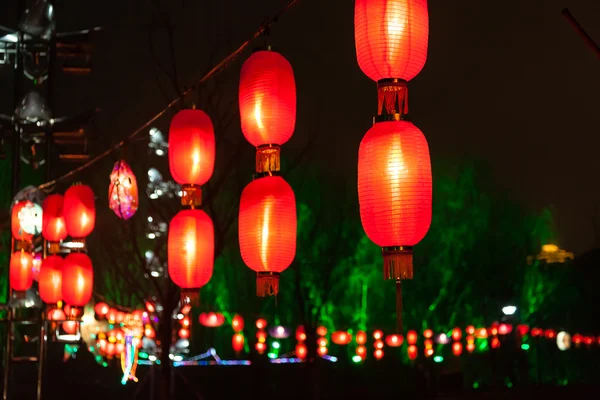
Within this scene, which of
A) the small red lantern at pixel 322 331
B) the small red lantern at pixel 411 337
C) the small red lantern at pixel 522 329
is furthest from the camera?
the small red lantern at pixel 522 329

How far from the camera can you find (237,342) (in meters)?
22.2

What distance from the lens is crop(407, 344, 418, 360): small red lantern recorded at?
906 inches

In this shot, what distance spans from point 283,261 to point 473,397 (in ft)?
52.7

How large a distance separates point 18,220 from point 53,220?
1.03 meters

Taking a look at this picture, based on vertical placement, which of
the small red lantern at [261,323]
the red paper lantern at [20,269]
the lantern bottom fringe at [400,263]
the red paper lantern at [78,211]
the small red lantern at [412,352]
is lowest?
the small red lantern at [412,352]

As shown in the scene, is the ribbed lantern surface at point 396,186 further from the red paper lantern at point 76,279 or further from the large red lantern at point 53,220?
the large red lantern at point 53,220

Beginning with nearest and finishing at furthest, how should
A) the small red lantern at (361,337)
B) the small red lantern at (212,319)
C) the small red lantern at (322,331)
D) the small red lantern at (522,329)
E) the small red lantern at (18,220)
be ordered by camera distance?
the small red lantern at (18,220) → the small red lantern at (212,319) → the small red lantern at (322,331) → the small red lantern at (361,337) → the small red lantern at (522,329)

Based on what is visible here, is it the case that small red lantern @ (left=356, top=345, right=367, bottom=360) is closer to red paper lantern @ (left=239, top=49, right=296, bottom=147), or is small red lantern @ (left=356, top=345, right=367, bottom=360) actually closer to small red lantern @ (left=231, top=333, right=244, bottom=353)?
small red lantern @ (left=231, top=333, right=244, bottom=353)

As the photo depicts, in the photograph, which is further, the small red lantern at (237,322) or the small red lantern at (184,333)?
the small red lantern at (184,333)

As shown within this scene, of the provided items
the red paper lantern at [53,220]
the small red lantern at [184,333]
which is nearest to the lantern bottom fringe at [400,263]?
the red paper lantern at [53,220]

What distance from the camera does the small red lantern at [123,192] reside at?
27.2 feet

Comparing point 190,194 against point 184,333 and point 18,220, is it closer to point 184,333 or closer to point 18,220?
point 18,220

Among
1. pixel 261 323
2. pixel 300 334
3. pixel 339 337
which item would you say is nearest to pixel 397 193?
pixel 261 323

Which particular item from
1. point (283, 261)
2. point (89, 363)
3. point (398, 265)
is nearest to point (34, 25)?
point (283, 261)
